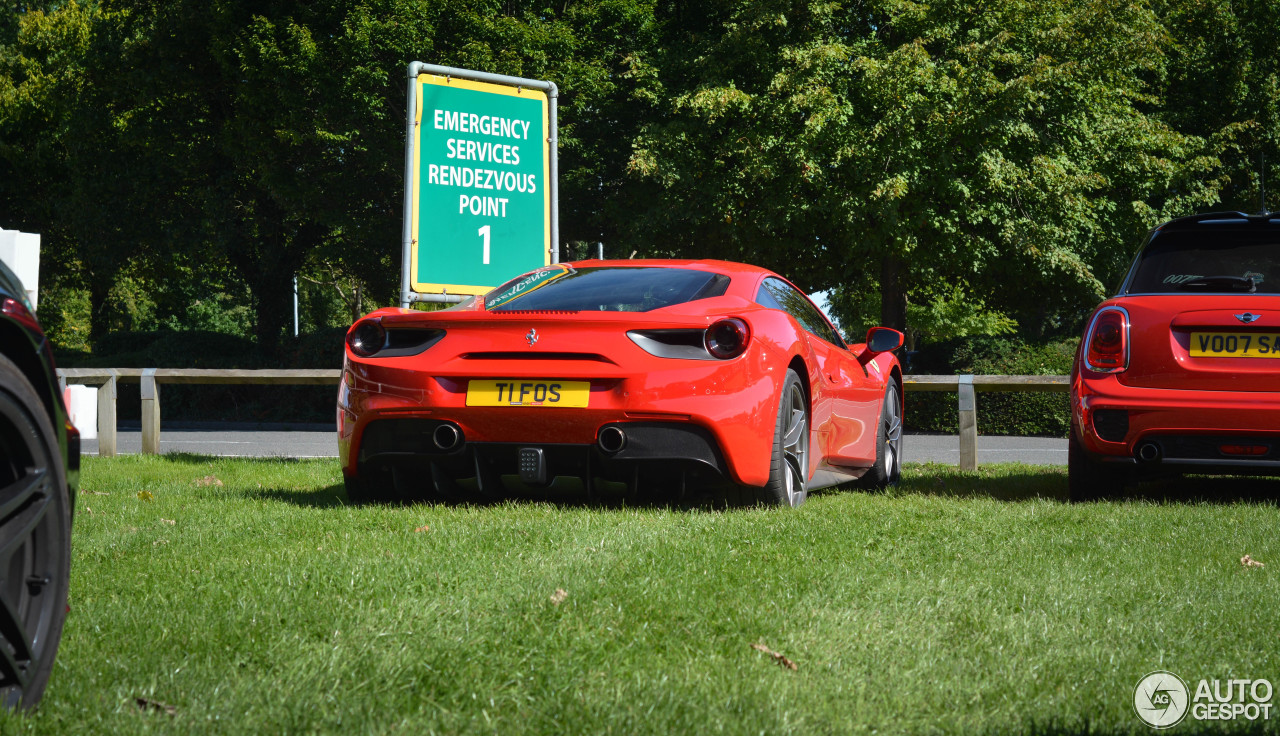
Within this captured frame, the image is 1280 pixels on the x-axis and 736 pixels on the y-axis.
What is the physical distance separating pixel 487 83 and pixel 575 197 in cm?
1353

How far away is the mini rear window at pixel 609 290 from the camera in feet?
19.1

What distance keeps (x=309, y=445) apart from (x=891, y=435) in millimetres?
8717

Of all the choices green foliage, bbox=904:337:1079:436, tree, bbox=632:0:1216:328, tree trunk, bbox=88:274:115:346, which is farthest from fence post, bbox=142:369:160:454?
tree trunk, bbox=88:274:115:346

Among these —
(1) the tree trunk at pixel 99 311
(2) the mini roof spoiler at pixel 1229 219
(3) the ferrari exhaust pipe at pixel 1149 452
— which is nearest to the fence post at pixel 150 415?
(3) the ferrari exhaust pipe at pixel 1149 452

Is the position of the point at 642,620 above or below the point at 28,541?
below

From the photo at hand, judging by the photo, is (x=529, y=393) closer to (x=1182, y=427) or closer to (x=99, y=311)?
(x=1182, y=427)

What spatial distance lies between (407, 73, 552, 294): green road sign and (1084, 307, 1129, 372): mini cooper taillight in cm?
463

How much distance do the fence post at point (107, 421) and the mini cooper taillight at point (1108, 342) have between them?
350 inches

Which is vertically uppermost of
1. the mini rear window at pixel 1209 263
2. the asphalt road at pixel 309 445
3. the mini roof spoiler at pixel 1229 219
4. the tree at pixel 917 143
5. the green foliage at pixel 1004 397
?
the tree at pixel 917 143

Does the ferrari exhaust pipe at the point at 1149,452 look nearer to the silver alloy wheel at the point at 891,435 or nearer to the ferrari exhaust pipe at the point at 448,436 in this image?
the silver alloy wheel at the point at 891,435

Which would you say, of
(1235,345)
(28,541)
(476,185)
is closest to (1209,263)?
(1235,345)

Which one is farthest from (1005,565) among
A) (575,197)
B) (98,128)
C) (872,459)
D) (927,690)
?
(98,128)

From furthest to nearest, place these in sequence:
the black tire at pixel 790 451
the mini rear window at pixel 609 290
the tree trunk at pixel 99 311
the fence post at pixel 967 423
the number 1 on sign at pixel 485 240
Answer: the tree trunk at pixel 99 311 < the fence post at pixel 967 423 < the number 1 on sign at pixel 485 240 < the mini rear window at pixel 609 290 < the black tire at pixel 790 451

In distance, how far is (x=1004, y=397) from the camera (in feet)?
61.3
